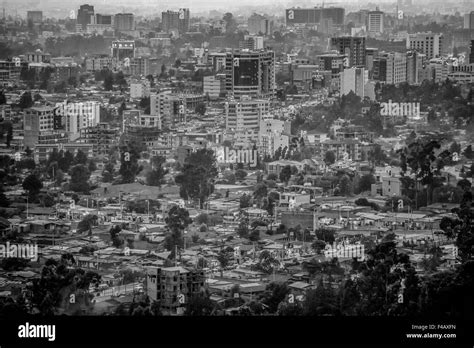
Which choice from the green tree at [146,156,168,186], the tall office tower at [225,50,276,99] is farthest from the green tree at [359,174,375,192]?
the tall office tower at [225,50,276,99]

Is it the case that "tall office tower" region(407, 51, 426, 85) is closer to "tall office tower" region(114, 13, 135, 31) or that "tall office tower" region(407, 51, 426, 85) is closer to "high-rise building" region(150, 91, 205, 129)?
"high-rise building" region(150, 91, 205, 129)

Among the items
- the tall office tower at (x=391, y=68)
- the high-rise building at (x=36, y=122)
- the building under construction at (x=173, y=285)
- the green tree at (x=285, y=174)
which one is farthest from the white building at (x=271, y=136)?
the building under construction at (x=173, y=285)

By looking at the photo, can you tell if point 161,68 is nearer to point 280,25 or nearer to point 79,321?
point 280,25

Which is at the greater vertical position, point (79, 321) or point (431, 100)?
point (431, 100)

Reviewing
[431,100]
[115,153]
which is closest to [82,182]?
[115,153]

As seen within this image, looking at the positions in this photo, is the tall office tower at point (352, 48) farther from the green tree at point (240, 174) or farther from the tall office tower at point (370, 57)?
the green tree at point (240, 174)
